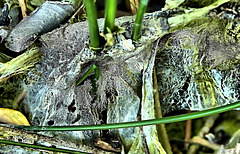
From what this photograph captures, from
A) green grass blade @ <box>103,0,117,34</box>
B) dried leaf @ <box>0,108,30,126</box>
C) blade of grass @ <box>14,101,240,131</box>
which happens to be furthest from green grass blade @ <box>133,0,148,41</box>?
dried leaf @ <box>0,108,30,126</box>

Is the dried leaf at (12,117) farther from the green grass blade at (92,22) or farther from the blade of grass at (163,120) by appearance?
the green grass blade at (92,22)

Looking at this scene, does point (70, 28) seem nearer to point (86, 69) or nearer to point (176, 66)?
point (86, 69)

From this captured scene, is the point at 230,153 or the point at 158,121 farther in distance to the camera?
the point at 230,153

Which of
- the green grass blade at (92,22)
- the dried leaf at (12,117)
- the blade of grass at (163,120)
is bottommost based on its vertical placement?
the blade of grass at (163,120)

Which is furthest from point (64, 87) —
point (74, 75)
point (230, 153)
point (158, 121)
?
point (230, 153)

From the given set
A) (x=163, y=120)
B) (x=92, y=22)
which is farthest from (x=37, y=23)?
(x=163, y=120)

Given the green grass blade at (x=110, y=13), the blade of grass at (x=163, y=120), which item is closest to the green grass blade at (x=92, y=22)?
the green grass blade at (x=110, y=13)

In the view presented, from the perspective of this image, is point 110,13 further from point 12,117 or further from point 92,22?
point 12,117

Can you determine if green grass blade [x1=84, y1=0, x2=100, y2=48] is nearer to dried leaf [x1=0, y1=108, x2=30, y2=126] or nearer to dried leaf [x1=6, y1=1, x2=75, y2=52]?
dried leaf [x1=6, y1=1, x2=75, y2=52]
